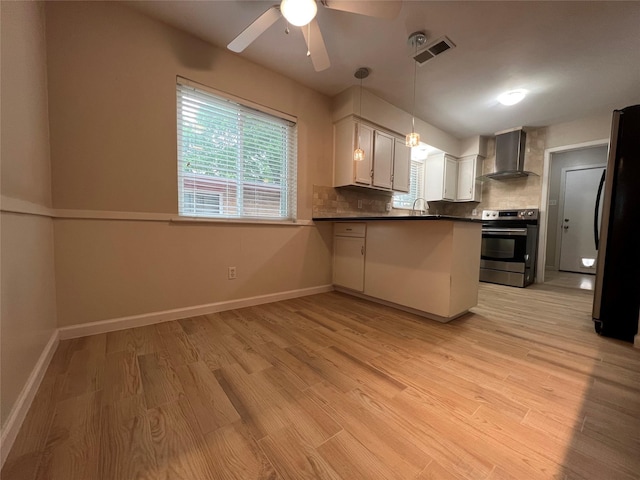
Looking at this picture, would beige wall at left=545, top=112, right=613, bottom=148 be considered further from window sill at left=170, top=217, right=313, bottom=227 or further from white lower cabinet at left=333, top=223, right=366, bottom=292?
window sill at left=170, top=217, right=313, bottom=227

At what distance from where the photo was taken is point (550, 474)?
80 cm

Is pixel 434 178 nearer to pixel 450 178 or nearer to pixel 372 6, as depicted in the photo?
pixel 450 178

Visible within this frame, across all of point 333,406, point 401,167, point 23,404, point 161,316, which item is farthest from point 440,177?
point 23,404

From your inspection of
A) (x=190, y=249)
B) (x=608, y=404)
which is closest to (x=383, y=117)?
(x=190, y=249)

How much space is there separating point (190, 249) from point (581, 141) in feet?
18.0

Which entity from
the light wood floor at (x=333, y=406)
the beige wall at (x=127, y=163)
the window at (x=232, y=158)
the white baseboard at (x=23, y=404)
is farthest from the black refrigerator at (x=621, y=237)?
the white baseboard at (x=23, y=404)

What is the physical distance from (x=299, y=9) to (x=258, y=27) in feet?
1.49

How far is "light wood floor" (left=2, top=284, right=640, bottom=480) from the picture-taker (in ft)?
2.70

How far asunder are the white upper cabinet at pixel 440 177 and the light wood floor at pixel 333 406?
9.72 feet

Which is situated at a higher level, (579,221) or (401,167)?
(401,167)

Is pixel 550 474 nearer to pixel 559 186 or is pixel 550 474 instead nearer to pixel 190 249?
pixel 190 249

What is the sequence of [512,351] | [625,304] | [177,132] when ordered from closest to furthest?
[512,351]
[625,304]
[177,132]

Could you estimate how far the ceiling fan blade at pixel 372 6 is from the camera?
1.44 m

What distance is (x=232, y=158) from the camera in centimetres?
237
